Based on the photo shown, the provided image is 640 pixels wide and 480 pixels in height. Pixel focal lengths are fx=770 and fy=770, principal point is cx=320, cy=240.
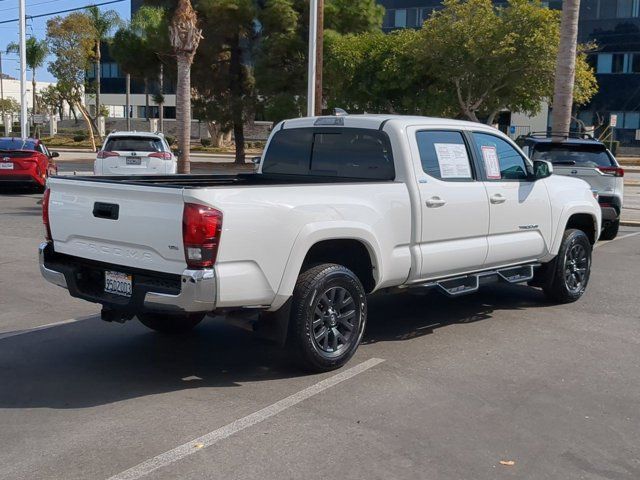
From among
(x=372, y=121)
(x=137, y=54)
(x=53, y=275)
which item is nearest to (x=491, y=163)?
(x=372, y=121)

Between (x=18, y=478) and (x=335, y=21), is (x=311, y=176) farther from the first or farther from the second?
(x=335, y=21)

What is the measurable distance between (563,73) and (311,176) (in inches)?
538

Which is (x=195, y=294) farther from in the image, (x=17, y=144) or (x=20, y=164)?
(x=17, y=144)

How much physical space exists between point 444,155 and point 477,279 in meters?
1.23

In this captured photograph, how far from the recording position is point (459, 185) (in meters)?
7.14

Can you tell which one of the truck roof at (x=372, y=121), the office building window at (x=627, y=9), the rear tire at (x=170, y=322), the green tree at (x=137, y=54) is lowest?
the rear tire at (x=170, y=322)

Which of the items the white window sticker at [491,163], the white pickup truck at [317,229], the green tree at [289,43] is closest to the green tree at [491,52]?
the green tree at [289,43]

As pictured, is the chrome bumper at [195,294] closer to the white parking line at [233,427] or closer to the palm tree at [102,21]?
the white parking line at [233,427]

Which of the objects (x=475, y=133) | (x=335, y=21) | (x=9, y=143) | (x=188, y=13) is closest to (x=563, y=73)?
(x=188, y=13)

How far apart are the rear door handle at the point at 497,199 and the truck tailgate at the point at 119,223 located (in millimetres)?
3445

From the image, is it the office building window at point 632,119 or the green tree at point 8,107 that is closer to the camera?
the office building window at point 632,119

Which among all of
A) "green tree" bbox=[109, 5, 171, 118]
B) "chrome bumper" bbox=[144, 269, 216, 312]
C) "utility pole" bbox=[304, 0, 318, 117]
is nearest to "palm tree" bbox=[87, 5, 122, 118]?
"green tree" bbox=[109, 5, 171, 118]

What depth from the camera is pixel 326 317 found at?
19.8ft

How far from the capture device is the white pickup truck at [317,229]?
536 centimetres
